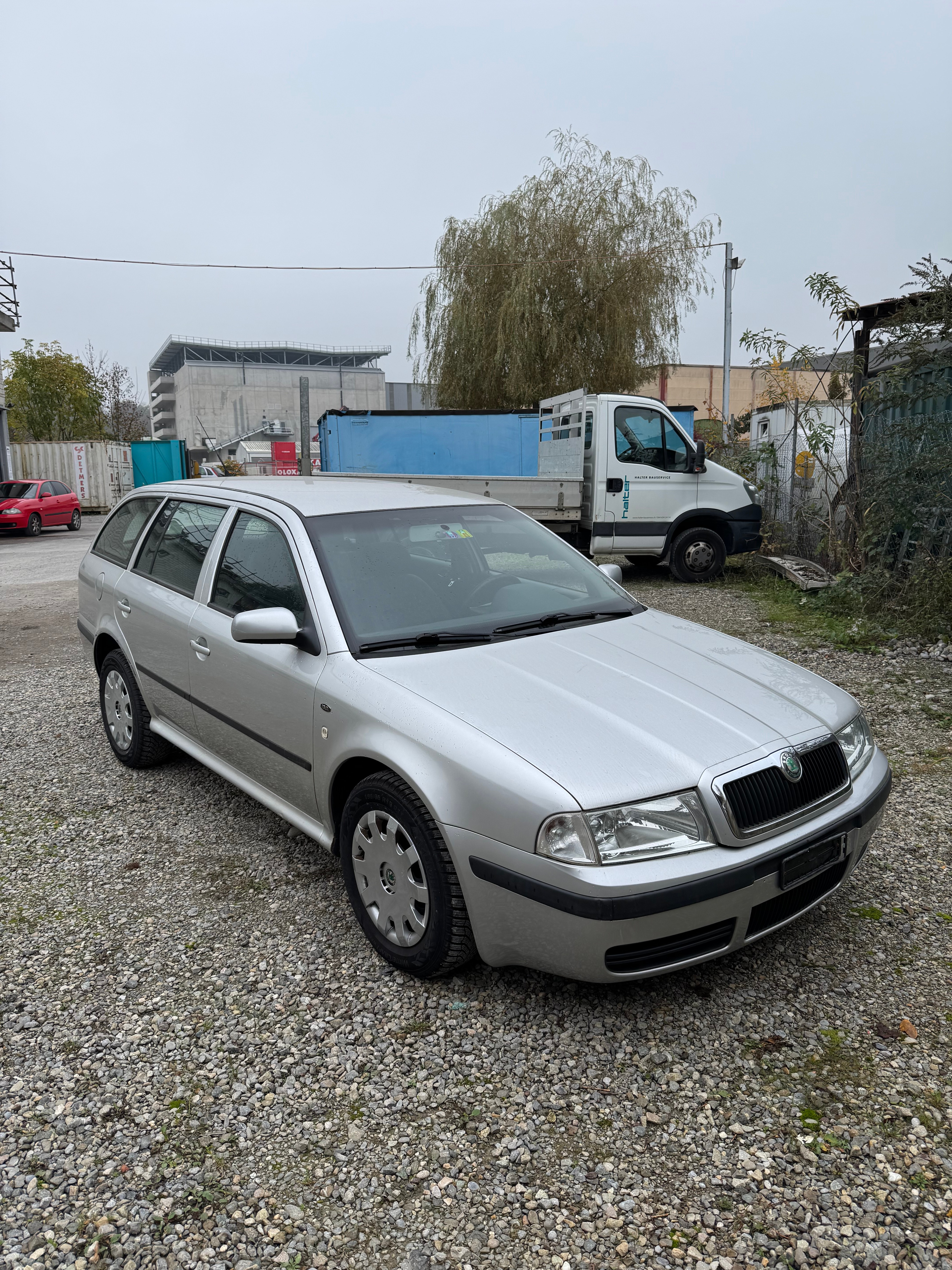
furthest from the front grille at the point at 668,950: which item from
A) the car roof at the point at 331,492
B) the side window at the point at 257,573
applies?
the car roof at the point at 331,492

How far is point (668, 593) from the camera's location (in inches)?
424

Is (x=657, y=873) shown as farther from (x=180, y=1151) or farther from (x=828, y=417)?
(x=828, y=417)

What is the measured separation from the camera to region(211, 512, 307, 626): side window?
3512mm

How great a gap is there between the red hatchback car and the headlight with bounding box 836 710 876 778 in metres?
23.0

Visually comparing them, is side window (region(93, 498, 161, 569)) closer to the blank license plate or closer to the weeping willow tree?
the blank license plate

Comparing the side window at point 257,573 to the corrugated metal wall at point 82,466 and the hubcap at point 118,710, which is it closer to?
the hubcap at point 118,710

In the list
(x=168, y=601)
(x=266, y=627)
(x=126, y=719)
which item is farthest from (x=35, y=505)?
(x=266, y=627)

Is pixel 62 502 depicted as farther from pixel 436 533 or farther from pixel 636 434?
pixel 436 533

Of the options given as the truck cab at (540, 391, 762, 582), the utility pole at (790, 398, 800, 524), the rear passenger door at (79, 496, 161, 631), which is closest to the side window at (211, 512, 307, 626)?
the rear passenger door at (79, 496, 161, 631)

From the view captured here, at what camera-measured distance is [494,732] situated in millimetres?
2682

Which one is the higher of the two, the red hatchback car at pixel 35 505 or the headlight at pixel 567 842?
the red hatchback car at pixel 35 505

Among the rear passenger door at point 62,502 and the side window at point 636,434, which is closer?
the side window at point 636,434

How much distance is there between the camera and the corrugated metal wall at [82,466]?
30188mm

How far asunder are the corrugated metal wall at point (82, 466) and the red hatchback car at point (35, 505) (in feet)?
20.8
